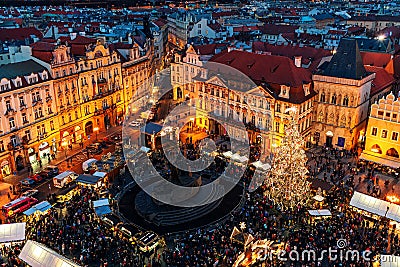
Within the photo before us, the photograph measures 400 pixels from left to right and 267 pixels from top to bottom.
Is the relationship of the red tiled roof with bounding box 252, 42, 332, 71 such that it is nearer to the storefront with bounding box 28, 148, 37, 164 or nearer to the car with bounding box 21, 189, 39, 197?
the storefront with bounding box 28, 148, 37, 164

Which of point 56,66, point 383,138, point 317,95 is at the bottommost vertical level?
point 383,138

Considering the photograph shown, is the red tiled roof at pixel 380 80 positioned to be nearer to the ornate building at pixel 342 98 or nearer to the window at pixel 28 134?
the ornate building at pixel 342 98

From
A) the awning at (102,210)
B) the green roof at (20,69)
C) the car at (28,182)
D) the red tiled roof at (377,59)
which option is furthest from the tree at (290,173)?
the red tiled roof at (377,59)

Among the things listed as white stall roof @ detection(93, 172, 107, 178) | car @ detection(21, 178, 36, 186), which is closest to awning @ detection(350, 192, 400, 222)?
white stall roof @ detection(93, 172, 107, 178)

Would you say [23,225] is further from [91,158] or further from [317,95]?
[317,95]

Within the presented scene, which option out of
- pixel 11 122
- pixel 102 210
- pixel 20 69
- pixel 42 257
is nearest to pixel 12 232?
pixel 42 257

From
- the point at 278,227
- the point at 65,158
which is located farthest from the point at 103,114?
the point at 278,227
